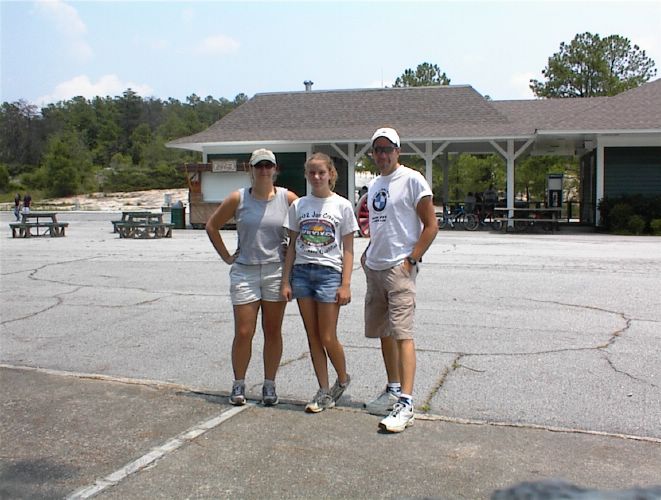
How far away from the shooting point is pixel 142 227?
21594 mm

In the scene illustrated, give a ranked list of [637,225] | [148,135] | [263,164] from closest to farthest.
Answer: [263,164] → [637,225] → [148,135]

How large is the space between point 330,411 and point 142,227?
17.8 meters

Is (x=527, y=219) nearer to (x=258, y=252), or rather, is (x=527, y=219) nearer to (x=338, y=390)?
(x=338, y=390)

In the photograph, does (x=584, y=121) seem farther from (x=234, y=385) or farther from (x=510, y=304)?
(x=234, y=385)

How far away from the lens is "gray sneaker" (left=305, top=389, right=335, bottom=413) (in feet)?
15.5

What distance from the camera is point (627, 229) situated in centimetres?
2214

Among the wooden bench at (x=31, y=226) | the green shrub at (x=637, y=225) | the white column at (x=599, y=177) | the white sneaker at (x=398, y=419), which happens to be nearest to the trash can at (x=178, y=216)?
the wooden bench at (x=31, y=226)

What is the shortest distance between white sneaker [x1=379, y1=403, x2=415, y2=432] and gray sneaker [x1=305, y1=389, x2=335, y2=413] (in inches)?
20.5

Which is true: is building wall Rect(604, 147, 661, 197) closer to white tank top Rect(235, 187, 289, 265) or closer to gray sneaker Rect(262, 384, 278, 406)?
white tank top Rect(235, 187, 289, 265)

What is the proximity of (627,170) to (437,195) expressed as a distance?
26765mm

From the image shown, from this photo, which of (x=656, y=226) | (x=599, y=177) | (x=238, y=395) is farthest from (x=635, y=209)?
(x=238, y=395)

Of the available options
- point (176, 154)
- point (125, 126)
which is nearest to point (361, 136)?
point (176, 154)

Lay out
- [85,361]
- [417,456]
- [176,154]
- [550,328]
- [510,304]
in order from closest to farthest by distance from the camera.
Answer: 1. [417,456]
2. [85,361]
3. [550,328]
4. [510,304]
5. [176,154]

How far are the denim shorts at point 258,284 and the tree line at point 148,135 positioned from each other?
3761 centimetres
